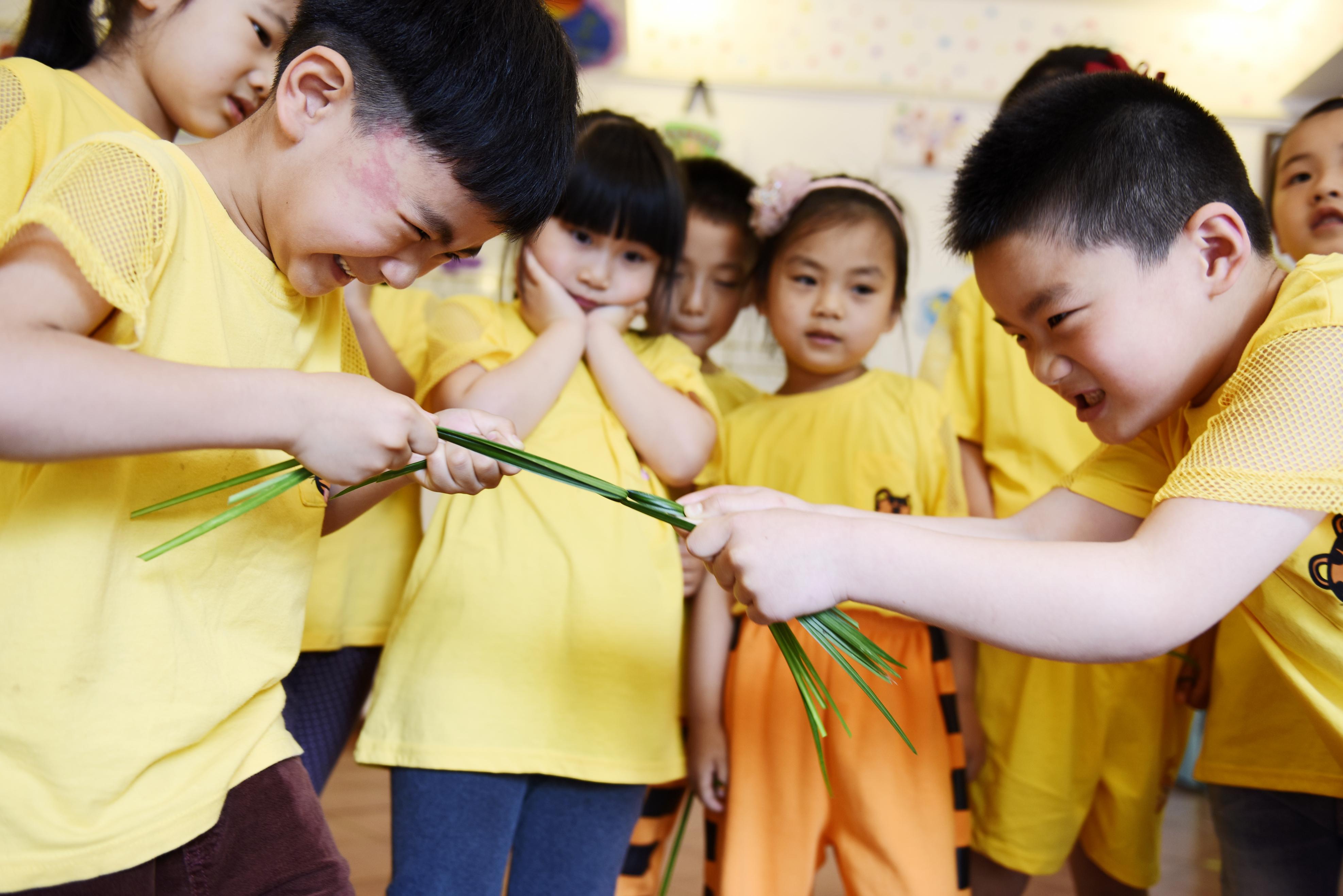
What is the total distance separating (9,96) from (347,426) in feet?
2.05

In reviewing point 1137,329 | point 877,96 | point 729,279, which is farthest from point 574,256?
point 877,96

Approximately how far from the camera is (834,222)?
5.29ft

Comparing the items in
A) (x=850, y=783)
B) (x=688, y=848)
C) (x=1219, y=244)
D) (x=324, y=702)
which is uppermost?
(x=1219, y=244)

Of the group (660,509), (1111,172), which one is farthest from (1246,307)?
(660,509)

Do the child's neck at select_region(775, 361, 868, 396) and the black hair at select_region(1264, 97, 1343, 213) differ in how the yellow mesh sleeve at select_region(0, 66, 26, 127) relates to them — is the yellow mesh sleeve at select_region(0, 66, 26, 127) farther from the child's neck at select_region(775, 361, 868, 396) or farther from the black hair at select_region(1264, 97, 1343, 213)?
the black hair at select_region(1264, 97, 1343, 213)

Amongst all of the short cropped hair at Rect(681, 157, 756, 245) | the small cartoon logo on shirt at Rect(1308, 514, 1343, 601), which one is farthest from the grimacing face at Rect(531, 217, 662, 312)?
the small cartoon logo on shirt at Rect(1308, 514, 1343, 601)

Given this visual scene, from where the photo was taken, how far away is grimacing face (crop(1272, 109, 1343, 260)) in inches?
55.3

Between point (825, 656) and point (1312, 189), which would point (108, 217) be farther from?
point (1312, 189)

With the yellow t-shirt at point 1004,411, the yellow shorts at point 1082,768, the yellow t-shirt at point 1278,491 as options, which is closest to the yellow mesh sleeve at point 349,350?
the yellow t-shirt at point 1278,491

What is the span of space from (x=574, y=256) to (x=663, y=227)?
140 millimetres

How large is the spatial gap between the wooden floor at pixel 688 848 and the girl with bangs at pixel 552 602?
712mm

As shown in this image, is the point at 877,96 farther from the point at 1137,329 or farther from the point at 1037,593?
the point at 1037,593

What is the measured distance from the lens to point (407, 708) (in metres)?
1.12

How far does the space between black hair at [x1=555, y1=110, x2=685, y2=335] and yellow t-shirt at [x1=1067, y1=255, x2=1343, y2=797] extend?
66 cm
